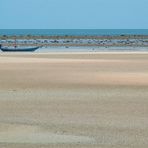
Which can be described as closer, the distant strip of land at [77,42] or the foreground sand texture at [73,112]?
the foreground sand texture at [73,112]

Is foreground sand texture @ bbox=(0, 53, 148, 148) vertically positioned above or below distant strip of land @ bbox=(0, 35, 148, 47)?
above

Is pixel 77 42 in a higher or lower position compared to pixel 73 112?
lower

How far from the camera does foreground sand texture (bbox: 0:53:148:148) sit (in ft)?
41.1

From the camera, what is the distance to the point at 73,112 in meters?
16.1

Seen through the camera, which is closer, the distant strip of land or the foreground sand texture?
the foreground sand texture

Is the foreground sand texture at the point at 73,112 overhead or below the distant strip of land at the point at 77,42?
overhead

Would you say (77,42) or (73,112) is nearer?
A: (73,112)

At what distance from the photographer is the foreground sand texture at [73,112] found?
41.1ft

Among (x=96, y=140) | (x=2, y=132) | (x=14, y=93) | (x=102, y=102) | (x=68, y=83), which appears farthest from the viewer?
(x=68, y=83)

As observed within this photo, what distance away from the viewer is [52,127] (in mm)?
13969

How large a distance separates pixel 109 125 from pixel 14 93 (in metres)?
7.02

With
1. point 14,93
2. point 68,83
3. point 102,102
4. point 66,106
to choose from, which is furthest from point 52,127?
point 68,83

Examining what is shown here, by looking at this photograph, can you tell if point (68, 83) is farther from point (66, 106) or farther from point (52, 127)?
point (52, 127)

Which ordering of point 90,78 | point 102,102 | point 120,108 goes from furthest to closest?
point 90,78 < point 102,102 < point 120,108
